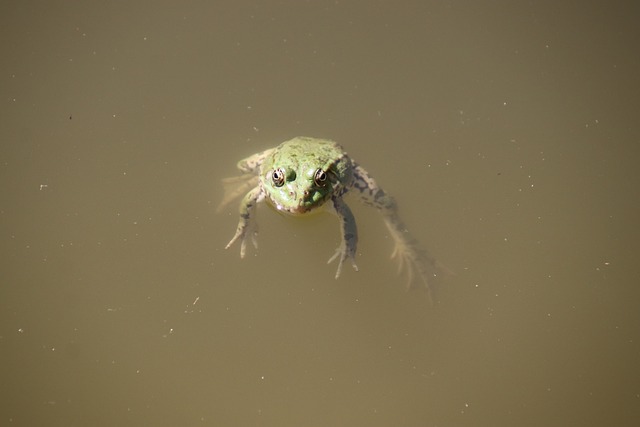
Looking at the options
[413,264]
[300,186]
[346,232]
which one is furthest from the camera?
[413,264]

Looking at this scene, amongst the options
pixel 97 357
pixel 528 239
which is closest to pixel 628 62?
pixel 528 239

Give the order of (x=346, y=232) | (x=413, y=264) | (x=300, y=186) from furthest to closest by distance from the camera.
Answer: (x=413, y=264), (x=346, y=232), (x=300, y=186)

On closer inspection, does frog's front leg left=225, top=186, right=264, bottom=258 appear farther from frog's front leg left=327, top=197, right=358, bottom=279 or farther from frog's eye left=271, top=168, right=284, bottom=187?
frog's front leg left=327, top=197, right=358, bottom=279

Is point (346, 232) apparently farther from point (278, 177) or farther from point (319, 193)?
point (278, 177)

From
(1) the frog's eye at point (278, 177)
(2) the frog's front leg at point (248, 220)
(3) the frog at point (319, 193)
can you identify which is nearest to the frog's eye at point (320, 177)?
(3) the frog at point (319, 193)

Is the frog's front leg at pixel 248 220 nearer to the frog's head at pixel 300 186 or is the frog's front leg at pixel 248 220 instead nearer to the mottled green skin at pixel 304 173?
the mottled green skin at pixel 304 173

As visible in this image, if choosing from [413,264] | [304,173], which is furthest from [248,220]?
[413,264]

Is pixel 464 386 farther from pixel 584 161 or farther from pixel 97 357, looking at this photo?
pixel 97 357
